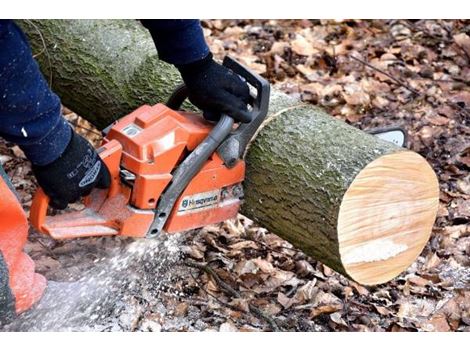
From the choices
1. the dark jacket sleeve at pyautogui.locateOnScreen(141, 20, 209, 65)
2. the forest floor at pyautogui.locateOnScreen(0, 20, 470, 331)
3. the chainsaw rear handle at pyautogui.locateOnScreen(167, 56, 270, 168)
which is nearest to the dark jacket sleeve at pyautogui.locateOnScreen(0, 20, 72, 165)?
the dark jacket sleeve at pyautogui.locateOnScreen(141, 20, 209, 65)

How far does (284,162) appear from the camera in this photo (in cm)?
330

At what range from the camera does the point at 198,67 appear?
3207 millimetres

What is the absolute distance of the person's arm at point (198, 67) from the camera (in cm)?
312

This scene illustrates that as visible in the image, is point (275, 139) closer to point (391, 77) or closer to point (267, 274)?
point (267, 274)

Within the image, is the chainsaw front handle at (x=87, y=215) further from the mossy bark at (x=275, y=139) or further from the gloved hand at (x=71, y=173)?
the mossy bark at (x=275, y=139)

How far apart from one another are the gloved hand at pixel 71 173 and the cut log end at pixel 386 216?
1034 millimetres

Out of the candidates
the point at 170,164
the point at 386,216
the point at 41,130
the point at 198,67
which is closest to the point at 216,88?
the point at 198,67

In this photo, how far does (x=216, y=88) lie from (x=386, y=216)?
3.07ft

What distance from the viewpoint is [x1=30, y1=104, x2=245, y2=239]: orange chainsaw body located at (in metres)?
3.06

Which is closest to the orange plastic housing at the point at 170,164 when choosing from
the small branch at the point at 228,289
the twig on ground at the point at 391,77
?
the small branch at the point at 228,289

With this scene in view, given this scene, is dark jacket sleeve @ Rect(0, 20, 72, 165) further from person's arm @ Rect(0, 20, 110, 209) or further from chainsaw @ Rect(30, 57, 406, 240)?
chainsaw @ Rect(30, 57, 406, 240)
